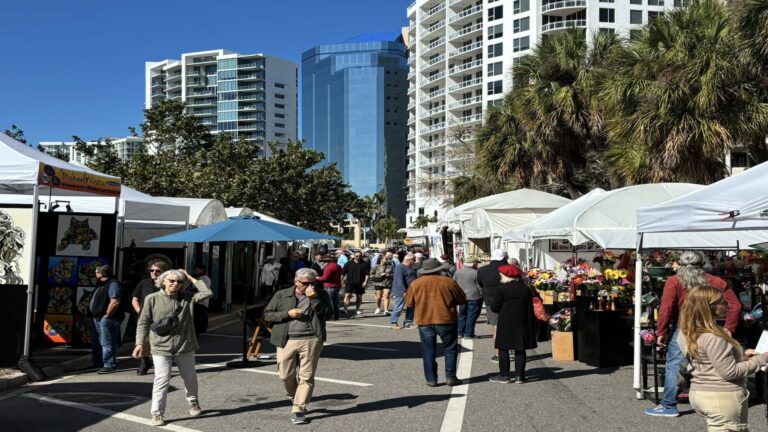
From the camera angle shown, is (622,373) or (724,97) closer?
(622,373)

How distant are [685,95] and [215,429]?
13297mm

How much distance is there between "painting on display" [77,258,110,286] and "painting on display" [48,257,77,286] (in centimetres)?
8

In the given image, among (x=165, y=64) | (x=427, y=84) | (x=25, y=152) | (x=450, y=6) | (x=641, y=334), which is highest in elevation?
(x=165, y=64)

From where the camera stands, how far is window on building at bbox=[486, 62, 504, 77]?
8306cm

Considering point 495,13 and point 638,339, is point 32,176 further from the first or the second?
point 495,13

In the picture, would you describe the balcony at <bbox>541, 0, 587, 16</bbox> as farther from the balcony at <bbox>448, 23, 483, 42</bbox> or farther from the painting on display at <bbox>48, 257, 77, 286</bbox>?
the painting on display at <bbox>48, 257, 77, 286</bbox>

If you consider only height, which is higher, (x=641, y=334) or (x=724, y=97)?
(x=724, y=97)

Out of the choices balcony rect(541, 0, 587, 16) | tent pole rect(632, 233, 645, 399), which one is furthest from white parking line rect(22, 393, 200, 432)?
balcony rect(541, 0, 587, 16)

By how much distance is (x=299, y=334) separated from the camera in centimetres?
747

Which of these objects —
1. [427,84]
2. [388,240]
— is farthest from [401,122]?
[427,84]

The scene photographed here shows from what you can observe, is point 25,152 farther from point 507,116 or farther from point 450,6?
point 450,6

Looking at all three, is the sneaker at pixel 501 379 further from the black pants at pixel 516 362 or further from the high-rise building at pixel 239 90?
the high-rise building at pixel 239 90

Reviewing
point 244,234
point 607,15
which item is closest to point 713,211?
point 244,234

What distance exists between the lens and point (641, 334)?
29.0ft
